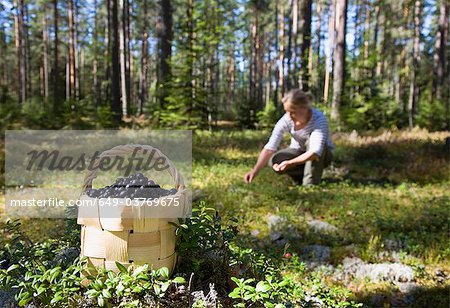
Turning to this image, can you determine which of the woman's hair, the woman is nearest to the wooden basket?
the woman

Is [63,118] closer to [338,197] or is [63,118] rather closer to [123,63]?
[123,63]

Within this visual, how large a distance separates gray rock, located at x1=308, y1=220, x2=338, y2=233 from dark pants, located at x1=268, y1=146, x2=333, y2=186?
5.28ft

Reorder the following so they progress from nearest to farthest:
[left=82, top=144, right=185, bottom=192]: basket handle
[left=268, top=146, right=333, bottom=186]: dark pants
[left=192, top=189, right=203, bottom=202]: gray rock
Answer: [left=82, top=144, right=185, bottom=192]: basket handle → [left=192, top=189, right=203, bottom=202]: gray rock → [left=268, top=146, right=333, bottom=186]: dark pants

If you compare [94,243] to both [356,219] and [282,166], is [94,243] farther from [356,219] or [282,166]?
[356,219]

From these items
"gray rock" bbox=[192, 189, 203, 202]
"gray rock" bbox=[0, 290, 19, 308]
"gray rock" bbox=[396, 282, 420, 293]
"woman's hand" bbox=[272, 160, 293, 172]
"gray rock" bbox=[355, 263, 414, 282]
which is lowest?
"gray rock" bbox=[396, 282, 420, 293]

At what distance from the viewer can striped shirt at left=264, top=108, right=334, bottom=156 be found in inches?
204

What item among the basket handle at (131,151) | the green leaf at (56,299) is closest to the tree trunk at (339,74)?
the basket handle at (131,151)

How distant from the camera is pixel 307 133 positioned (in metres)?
6.02

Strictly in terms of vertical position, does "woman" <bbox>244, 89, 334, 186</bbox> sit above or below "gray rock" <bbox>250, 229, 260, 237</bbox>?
above

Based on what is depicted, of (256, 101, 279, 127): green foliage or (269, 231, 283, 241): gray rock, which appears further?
(256, 101, 279, 127): green foliage

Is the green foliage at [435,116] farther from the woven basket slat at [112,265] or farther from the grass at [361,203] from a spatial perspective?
the woven basket slat at [112,265]

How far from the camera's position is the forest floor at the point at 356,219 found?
343 cm

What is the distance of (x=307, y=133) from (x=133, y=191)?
457 centimetres

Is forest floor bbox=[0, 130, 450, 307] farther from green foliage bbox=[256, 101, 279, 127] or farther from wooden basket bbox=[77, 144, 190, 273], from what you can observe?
green foliage bbox=[256, 101, 279, 127]
